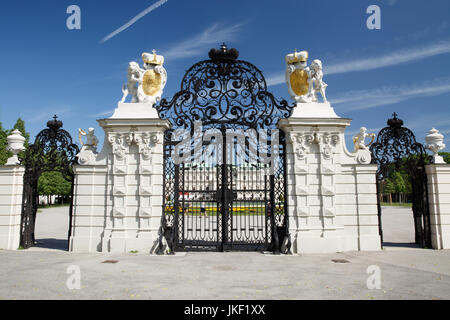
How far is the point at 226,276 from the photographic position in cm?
779

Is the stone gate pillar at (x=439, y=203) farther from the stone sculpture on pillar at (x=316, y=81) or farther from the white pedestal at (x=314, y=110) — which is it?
the stone sculpture on pillar at (x=316, y=81)

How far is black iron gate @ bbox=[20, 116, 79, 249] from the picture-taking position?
40.3 ft

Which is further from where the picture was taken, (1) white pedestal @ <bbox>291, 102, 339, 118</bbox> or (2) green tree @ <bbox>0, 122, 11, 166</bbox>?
(2) green tree @ <bbox>0, 122, 11, 166</bbox>

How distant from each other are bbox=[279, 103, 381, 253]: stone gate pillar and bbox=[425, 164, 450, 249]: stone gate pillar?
95.7 inches

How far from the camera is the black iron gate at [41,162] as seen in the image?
12.3 meters

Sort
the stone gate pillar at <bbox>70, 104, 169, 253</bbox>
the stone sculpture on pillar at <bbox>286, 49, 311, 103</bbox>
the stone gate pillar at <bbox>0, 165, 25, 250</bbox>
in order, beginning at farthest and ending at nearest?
the stone sculpture on pillar at <bbox>286, 49, 311, 103</bbox> → the stone gate pillar at <bbox>0, 165, 25, 250</bbox> → the stone gate pillar at <bbox>70, 104, 169, 253</bbox>

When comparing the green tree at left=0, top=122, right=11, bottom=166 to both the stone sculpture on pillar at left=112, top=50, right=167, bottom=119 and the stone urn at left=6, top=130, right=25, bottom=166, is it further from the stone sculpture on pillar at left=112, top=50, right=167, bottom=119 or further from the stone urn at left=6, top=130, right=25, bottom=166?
the stone sculpture on pillar at left=112, top=50, right=167, bottom=119

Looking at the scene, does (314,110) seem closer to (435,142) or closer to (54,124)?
(435,142)

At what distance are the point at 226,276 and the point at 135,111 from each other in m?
7.32

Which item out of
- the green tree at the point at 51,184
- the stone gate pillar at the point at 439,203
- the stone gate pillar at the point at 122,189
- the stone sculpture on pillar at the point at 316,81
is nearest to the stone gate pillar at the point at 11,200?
the stone gate pillar at the point at 122,189

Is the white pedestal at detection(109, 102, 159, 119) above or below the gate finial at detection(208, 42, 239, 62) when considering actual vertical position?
below

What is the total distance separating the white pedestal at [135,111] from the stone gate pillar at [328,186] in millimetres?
5096

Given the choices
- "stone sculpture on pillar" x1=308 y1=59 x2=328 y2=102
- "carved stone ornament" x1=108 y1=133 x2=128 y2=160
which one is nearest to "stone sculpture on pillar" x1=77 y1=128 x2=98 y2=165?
"carved stone ornament" x1=108 y1=133 x2=128 y2=160
